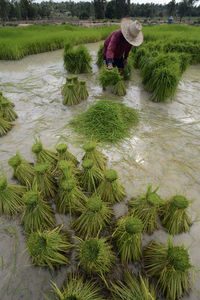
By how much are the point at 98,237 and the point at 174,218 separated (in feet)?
2.45

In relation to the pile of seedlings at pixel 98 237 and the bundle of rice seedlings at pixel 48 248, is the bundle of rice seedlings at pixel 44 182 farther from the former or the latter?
the bundle of rice seedlings at pixel 48 248

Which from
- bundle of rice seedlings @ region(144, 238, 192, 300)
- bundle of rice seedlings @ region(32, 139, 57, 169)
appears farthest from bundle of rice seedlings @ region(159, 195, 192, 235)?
bundle of rice seedlings @ region(32, 139, 57, 169)

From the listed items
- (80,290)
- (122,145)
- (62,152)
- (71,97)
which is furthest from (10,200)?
(71,97)

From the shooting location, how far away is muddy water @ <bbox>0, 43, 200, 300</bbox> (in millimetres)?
1411

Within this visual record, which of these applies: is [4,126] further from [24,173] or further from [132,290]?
[132,290]

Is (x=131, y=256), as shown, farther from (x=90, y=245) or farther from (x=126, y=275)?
(x=90, y=245)

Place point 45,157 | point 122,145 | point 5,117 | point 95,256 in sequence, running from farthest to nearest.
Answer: point 5,117
point 122,145
point 45,157
point 95,256

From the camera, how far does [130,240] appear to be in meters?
1.31

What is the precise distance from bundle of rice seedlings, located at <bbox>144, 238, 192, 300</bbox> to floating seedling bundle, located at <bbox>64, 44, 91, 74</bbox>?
5.23 metres

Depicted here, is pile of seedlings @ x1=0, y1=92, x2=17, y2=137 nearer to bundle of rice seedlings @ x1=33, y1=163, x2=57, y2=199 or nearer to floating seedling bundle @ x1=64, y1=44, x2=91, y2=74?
bundle of rice seedlings @ x1=33, y1=163, x2=57, y2=199

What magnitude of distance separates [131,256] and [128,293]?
30cm

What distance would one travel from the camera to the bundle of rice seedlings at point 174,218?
156 cm

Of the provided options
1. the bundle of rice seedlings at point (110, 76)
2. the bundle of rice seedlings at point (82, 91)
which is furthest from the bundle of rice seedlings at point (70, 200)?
the bundle of rice seedlings at point (110, 76)

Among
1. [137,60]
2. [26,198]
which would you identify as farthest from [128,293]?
[137,60]
